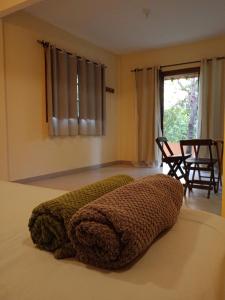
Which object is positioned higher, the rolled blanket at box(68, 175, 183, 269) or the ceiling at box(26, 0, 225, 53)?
the ceiling at box(26, 0, 225, 53)

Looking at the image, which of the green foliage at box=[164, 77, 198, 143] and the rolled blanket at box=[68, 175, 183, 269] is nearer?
the rolled blanket at box=[68, 175, 183, 269]

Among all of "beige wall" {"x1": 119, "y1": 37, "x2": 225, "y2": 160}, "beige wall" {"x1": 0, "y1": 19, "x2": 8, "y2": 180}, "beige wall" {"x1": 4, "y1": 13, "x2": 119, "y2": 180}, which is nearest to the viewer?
"beige wall" {"x1": 0, "y1": 19, "x2": 8, "y2": 180}

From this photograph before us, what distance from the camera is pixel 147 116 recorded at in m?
5.45

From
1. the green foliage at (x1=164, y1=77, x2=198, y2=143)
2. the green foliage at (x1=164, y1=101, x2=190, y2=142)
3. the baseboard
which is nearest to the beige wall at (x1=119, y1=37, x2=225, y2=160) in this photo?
the baseboard

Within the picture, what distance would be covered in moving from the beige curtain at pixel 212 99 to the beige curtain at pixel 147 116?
3.05 feet

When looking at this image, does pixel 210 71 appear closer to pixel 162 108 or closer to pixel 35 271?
pixel 162 108

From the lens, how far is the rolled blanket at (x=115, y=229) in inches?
22.5

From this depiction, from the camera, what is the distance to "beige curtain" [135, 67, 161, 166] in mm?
5320

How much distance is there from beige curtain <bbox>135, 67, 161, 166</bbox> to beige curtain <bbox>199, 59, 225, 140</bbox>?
93 cm

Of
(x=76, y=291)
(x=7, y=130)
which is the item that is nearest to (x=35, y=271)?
(x=76, y=291)

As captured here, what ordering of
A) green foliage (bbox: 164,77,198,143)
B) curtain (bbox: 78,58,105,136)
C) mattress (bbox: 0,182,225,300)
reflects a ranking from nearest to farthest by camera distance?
1. mattress (bbox: 0,182,225,300)
2. curtain (bbox: 78,58,105,136)
3. green foliage (bbox: 164,77,198,143)

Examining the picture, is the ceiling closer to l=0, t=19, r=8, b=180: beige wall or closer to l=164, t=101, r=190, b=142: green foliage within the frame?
l=0, t=19, r=8, b=180: beige wall

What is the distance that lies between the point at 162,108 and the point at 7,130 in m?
3.27

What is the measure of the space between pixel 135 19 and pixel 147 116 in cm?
204
